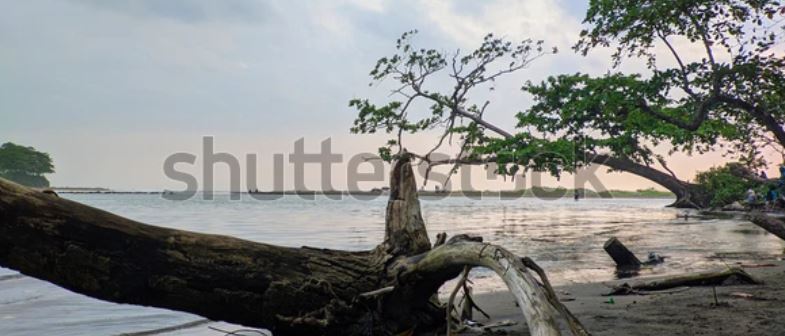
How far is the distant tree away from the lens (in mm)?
88938

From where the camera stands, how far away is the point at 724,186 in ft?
108

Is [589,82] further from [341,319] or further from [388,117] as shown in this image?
[341,319]

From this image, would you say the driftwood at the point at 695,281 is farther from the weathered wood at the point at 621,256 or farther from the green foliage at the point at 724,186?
the green foliage at the point at 724,186

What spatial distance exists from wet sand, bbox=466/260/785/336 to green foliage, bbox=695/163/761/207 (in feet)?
76.4

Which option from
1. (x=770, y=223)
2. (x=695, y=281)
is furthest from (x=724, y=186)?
(x=695, y=281)

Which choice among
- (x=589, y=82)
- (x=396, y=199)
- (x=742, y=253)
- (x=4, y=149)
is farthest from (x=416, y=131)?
(x=4, y=149)

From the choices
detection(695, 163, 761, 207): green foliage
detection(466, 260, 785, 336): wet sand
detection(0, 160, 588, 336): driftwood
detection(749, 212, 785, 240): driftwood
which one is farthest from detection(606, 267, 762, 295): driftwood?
detection(695, 163, 761, 207): green foliage

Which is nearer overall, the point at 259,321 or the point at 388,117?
the point at 259,321

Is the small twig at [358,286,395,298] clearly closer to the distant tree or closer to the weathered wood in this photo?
the weathered wood

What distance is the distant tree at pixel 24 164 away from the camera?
292 ft

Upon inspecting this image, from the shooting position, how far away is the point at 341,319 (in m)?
3.93

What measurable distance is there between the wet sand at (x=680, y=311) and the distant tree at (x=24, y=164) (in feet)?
322

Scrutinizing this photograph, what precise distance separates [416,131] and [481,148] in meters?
2.77

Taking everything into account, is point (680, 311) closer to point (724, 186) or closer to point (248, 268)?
point (248, 268)
